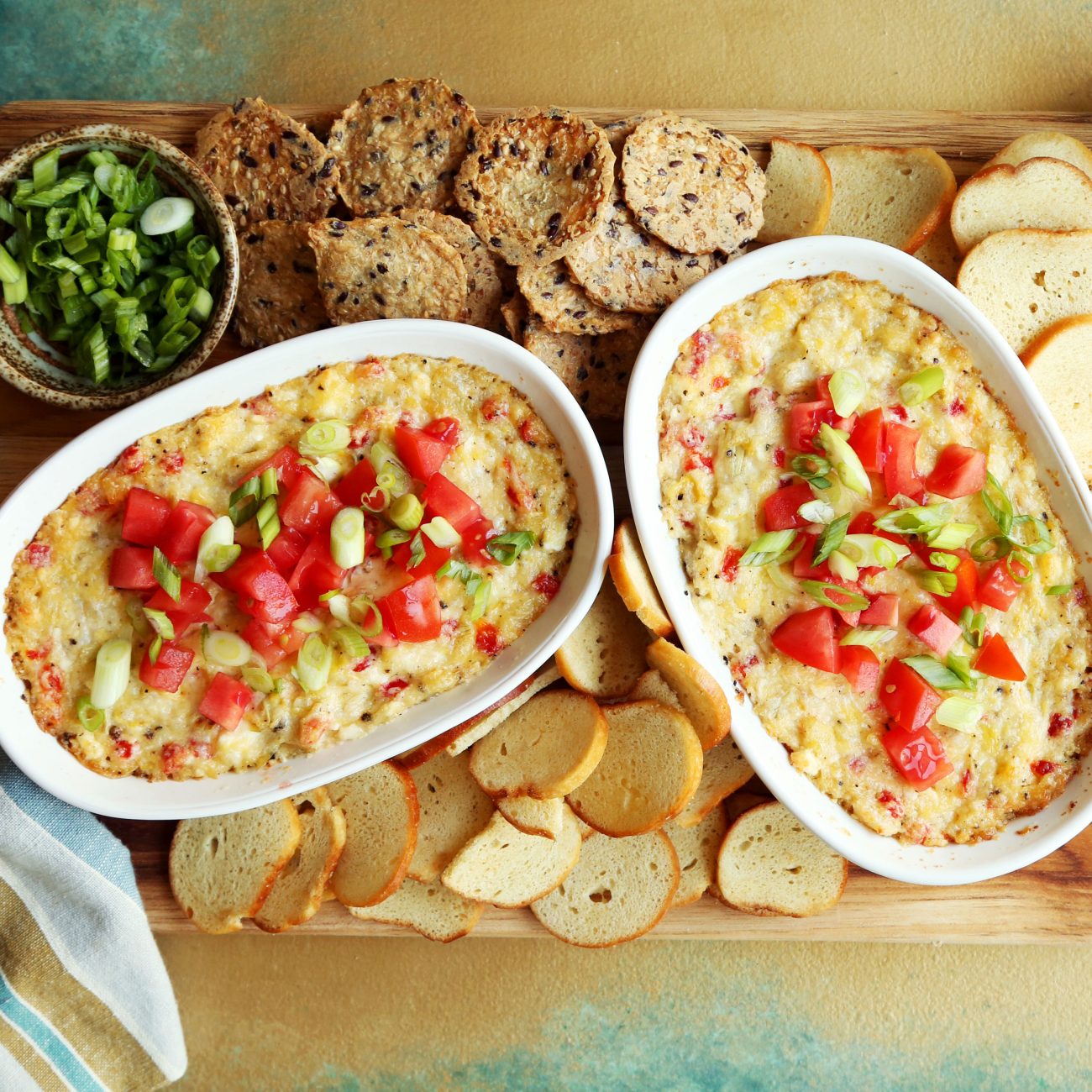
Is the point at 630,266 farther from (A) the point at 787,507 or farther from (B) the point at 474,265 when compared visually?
(A) the point at 787,507

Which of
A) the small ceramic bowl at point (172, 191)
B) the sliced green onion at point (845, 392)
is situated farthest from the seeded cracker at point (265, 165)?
the sliced green onion at point (845, 392)

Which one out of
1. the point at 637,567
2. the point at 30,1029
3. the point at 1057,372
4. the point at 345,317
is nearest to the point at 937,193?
the point at 1057,372

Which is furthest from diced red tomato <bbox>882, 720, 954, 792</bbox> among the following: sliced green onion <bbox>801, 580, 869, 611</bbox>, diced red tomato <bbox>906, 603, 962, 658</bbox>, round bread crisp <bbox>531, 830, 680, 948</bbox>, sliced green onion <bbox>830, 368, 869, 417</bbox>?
→ sliced green onion <bbox>830, 368, 869, 417</bbox>

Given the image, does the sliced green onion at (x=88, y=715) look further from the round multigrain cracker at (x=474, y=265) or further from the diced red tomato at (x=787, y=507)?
the diced red tomato at (x=787, y=507)

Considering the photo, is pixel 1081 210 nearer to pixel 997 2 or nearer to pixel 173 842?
pixel 997 2

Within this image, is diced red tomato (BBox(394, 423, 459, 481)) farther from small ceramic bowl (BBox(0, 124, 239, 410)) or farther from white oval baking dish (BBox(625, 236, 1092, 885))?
small ceramic bowl (BBox(0, 124, 239, 410))

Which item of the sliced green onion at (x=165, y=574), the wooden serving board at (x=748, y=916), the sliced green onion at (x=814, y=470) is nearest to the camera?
the sliced green onion at (x=165, y=574)
